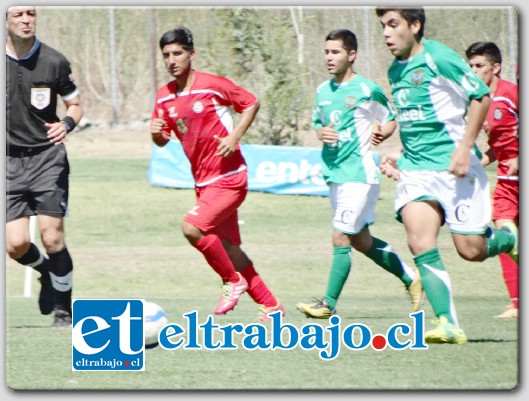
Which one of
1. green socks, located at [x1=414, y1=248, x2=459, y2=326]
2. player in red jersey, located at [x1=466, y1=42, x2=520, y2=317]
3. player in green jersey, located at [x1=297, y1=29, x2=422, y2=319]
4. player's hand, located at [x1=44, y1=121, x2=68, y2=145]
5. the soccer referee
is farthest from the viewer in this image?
player in green jersey, located at [x1=297, y1=29, x2=422, y2=319]

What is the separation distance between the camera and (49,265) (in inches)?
322

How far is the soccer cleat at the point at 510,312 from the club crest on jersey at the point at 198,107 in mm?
2206

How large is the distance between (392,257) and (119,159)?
128 inches

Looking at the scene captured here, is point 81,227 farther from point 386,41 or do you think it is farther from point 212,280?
point 386,41

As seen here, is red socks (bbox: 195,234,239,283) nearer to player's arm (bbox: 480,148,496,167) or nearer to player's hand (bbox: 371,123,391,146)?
player's hand (bbox: 371,123,391,146)

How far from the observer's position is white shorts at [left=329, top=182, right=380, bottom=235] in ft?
26.9

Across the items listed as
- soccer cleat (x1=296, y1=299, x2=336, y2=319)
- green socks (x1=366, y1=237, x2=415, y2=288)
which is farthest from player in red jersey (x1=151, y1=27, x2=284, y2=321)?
green socks (x1=366, y1=237, x2=415, y2=288)

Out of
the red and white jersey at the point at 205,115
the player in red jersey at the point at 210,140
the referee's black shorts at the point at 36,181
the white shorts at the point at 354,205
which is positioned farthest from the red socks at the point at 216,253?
the referee's black shorts at the point at 36,181

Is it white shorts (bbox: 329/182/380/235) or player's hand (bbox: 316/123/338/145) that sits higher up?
player's hand (bbox: 316/123/338/145)

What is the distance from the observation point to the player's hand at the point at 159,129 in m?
7.91

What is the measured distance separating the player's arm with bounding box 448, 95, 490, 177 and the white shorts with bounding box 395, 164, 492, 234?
0.34 ft

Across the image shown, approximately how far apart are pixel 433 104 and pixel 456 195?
51 cm

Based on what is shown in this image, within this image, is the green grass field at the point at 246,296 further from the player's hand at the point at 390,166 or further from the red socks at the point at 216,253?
the player's hand at the point at 390,166

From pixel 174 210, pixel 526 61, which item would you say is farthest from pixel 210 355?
pixel 174 210
